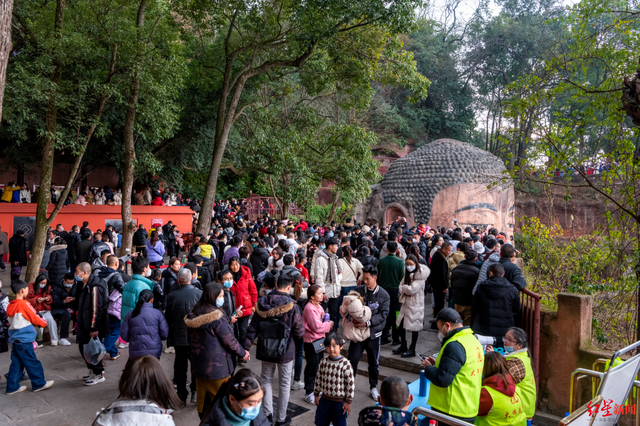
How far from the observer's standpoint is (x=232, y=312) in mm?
5555

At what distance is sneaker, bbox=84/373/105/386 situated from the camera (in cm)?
550

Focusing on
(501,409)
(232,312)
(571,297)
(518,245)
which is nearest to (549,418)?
(571,297)

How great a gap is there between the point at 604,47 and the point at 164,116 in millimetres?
8934

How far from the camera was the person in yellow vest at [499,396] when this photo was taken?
3504 mm

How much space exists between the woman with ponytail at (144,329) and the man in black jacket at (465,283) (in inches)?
148

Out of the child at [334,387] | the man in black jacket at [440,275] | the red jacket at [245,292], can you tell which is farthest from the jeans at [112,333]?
the man in black jacket at [440,275]

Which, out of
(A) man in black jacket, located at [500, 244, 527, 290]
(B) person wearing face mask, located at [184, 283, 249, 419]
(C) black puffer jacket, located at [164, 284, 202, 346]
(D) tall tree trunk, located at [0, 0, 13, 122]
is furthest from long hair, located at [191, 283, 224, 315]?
(A) man in black jacket, located at [500, 244, 527, 290]

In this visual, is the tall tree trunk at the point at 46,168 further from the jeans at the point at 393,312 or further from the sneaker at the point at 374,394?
the sneaker at the point at 374,394

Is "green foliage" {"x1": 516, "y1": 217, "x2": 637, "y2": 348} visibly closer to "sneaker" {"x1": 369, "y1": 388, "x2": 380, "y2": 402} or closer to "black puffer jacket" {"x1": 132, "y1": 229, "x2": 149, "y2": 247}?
"sneaker" {"x1": 369, "y1": 388, "x2": 380, "y2": 402}

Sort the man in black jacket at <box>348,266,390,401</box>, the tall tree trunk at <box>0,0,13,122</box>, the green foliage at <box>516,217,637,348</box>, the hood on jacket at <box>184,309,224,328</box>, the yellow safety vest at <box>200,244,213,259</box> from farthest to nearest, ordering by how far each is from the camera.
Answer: the yellow safety vest at <box>200,244,213,259</box>, the green foliage at <box>516,217,637,348</box>, the man in black jacket at <box>348,266,390,401</box>, the tall tree trunk at <box>0,0,13,122</box>, the hood on jacket at <box>184,309,224,328</box>

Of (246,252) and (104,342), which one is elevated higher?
(246,252)

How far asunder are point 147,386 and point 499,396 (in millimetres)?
2615

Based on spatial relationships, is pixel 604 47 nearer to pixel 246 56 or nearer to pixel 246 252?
pixel 246 252

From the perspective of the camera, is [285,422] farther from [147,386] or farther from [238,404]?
[147,386]
